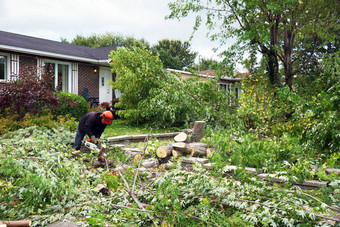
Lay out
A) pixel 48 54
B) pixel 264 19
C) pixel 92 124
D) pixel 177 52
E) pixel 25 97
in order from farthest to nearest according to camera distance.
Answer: pixel 177 52
pixel 48 54
pixel 264 19
pixel 25 97
pixel 92 124

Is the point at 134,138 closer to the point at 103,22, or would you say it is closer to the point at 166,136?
the point at 166,136

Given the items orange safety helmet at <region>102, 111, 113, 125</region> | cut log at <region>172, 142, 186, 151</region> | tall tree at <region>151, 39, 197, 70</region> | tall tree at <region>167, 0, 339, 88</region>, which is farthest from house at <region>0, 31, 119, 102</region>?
tall tree at <region>151, 39, 197, 70</region>

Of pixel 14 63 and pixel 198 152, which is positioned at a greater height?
pixel 14 63

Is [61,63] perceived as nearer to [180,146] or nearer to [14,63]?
[14,63]

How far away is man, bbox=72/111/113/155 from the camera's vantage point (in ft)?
19.9

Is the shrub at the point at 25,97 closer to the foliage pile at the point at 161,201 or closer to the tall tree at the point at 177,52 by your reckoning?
the foliage pile at the point at 161,201

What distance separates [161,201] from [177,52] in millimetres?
38116

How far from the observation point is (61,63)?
14.7 meters

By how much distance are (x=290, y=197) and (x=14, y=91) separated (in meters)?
7.59

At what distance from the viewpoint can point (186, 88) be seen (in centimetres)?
966

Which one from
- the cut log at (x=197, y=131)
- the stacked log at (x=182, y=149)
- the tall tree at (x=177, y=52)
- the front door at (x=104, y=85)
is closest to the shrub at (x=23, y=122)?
the stacked log at (x=182, y=149)

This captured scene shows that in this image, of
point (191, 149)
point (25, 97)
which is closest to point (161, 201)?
point (191, 149)

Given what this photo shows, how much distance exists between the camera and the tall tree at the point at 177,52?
37.4 meters

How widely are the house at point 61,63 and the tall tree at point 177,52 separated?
63.8ft
